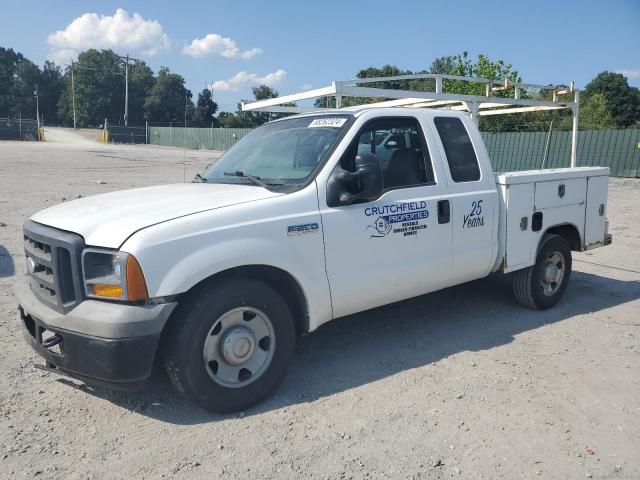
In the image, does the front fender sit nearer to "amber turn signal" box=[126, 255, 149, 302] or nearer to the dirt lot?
"amber turn signal" box=[126, 255, 149, 302]

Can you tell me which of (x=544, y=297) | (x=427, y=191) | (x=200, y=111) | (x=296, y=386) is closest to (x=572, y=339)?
(x=544, y=297)

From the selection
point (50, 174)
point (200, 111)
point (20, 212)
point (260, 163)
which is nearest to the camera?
point (260, 163)

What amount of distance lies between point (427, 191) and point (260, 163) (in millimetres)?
1383

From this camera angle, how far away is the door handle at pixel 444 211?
4559 millimetres

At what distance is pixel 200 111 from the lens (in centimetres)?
8575

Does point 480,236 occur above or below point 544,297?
above

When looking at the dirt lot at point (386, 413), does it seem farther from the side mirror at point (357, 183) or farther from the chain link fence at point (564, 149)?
the chain link fence at point (564, 149)

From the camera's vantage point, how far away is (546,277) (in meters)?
5.77

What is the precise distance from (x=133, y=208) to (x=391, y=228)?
188 centimetres

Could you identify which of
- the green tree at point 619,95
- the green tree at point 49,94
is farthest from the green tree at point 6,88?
the green tree at point 619,95

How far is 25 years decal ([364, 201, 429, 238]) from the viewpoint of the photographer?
4.11 meters

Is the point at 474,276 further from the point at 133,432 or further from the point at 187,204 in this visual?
the point at 133,432

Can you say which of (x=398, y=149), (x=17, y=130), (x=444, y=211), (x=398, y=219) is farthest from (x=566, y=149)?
(x=17, y=130)

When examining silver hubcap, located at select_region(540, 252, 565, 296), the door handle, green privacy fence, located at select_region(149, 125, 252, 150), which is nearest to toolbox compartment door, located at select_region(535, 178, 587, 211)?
silver hubcap, located at select_region(540, 252, 565, 296)
